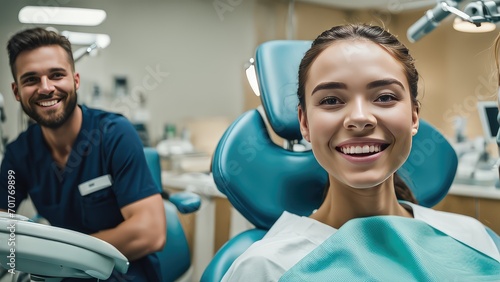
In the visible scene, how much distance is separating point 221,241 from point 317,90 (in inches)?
65.0

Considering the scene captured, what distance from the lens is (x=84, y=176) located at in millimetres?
1089

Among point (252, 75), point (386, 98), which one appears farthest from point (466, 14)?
point (252, 75)

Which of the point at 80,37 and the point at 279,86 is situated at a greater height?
the point at 80,37

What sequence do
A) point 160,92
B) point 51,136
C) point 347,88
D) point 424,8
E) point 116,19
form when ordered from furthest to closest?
point 160,92
point 424,8
point 116,19
point 51,136
point 347,88

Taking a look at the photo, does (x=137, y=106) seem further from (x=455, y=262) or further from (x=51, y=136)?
(x=455, y=262)

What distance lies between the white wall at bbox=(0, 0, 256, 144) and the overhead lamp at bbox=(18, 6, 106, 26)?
2.89ft

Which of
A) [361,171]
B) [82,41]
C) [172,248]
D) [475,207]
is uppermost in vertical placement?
[82,41]

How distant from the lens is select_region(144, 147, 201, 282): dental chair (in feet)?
4.43

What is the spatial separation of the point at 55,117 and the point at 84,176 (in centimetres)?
15

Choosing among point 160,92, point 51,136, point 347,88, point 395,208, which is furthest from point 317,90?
point 160,92

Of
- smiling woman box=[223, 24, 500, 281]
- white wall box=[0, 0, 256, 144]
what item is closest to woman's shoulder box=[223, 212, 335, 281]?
→ smiling woman box=[223, 24, 500, 281]

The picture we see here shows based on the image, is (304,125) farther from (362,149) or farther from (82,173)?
(82,173)

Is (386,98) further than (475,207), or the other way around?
(475,207)

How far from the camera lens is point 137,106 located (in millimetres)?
2883
